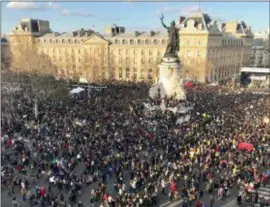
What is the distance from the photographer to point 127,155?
24.2 meters

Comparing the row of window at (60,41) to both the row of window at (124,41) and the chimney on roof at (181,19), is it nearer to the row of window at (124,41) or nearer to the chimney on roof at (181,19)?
the row of window at (124,41)

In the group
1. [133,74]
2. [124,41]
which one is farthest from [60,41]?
[133,74]

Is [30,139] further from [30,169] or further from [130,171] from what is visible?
[130,171]

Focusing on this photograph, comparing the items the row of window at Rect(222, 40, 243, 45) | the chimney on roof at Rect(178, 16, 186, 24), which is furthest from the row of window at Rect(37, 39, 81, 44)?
the row of window at Rect(222, 40, 243, 45)

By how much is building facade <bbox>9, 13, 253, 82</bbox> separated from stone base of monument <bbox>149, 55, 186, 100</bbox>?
32.6 metres

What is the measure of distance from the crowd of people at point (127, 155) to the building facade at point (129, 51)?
123ft

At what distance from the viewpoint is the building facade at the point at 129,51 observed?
75812mm

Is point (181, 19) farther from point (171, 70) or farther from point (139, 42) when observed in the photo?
point (171, 70)

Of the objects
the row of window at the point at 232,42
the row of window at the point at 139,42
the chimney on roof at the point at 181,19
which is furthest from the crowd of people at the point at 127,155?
the row of window at the point at 232,42

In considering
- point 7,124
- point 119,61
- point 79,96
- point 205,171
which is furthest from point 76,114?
point 119,61

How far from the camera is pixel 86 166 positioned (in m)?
22.2

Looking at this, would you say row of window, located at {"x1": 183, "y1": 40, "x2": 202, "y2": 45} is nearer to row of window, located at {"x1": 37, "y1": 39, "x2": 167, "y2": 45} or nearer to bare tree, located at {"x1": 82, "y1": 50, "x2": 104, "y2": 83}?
row of window, located at {"x1": 37, "y1": 39, "x2": 167, "y2": 45}

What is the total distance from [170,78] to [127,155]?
15830 millimetres

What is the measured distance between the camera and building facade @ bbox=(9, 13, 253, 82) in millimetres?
75812
